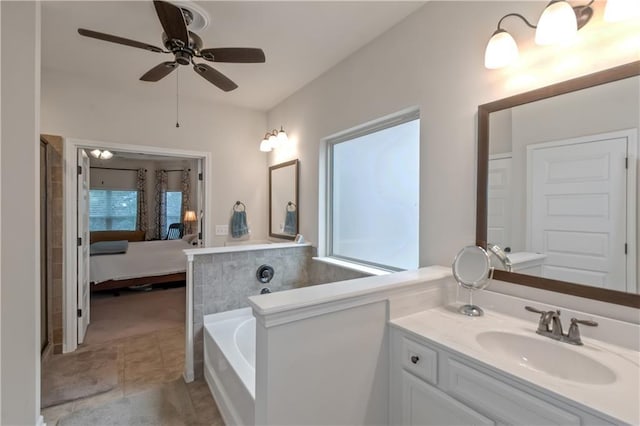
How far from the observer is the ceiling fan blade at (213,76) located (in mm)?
2080

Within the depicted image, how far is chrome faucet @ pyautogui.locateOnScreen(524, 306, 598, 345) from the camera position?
118cm

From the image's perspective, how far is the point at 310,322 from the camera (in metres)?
1.25

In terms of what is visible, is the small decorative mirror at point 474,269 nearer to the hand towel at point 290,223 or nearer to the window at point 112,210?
the hand towel at point 290,223

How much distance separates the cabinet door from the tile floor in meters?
1.29

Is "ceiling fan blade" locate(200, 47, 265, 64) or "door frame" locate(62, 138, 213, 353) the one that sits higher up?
"ceiling fan blade" locate(200, 47, 265, 64)

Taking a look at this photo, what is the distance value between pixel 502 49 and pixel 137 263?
509cm

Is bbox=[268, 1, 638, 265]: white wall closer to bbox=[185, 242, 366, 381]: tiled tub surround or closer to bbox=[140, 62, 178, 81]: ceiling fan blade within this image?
bbox=[185, 242, 366, 381]: tiled tub surround

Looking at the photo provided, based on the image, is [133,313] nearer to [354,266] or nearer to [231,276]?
[231,276]

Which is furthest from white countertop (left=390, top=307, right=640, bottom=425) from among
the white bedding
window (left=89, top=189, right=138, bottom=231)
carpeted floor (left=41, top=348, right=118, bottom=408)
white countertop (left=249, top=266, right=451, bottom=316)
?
window (left=89, top=189, right=138, bottom=231)

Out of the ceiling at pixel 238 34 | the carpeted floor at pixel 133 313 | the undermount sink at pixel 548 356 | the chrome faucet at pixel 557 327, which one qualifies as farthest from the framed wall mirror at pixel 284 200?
the chrome faucet at pixel 557 327

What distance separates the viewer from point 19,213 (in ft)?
5.27

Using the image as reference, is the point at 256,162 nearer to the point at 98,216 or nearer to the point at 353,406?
the point at 353,406

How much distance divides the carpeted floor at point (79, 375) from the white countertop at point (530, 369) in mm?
2399

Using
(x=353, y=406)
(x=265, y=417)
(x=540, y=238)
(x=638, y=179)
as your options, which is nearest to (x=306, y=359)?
(x=265, y=417)
